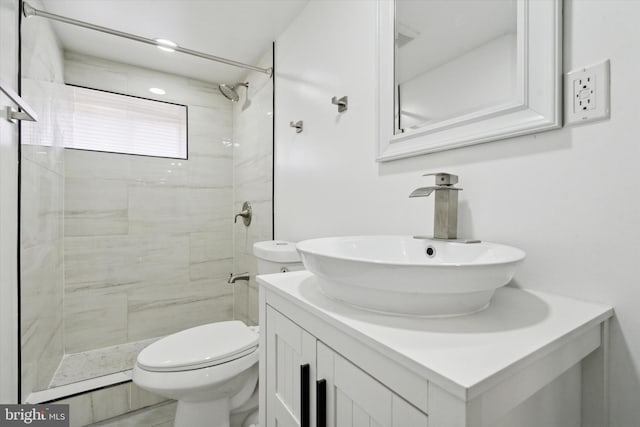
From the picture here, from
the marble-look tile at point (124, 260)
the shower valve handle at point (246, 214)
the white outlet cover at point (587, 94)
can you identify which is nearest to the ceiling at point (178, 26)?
the shower valve handle at point (246, 214)

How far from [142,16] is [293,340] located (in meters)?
2.03

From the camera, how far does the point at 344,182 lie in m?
1.34

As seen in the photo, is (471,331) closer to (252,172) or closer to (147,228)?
(252,172)

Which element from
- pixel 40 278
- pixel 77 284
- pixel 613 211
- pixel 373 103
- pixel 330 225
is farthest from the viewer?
pixel 77 284

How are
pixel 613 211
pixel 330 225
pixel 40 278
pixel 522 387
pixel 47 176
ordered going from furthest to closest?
pixel 47 176 → pixel 40 278 → pixel 330 225 → pixel 613 211 → pixel 522 387

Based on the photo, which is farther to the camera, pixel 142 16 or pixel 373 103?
pixel 142 16

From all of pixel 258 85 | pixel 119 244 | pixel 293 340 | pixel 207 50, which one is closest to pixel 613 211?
pixel 293 340

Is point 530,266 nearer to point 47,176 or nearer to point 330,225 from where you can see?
point 330,225

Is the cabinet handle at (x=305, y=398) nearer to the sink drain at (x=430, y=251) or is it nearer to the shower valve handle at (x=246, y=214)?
the sink drain at (x=430, y=251)

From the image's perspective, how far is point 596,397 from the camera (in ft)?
2.03

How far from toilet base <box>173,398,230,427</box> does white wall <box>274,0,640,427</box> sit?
101 cm

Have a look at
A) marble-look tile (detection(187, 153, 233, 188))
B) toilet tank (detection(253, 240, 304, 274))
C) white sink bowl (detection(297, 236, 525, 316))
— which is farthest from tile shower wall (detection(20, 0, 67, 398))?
white sink bowl (detection(297, 236, 525, 316))

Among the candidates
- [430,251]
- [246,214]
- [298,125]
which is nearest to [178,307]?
[246,214]

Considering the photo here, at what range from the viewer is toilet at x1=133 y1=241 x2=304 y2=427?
124 centimetres
